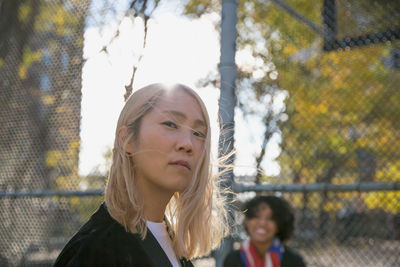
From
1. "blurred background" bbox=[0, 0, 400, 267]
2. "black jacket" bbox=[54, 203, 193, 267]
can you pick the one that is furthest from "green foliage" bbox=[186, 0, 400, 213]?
"black jacket" bbox=[54, 203, 193, 267]

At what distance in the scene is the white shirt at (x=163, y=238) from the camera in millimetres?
1458

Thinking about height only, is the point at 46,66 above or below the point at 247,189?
above

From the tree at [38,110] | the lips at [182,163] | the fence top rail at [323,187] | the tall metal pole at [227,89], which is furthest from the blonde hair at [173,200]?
the tree at [38,110]

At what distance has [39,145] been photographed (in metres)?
3.68

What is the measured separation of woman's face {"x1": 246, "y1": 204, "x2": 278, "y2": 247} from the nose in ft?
6.35

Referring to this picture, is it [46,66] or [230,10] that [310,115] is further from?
[46,66]

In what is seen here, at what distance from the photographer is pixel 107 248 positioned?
3.98ft

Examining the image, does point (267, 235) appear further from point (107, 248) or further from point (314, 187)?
point (107, 248)

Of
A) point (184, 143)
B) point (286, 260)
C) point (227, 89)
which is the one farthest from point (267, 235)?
point (184, 143)

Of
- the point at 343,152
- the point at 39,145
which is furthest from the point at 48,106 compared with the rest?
the point at 343,152

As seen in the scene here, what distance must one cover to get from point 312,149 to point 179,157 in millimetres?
1692

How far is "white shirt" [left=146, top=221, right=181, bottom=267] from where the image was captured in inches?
57.4

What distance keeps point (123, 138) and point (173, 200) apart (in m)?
0.44

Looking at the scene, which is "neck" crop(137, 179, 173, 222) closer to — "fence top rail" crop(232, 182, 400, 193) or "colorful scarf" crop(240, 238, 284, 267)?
"fence top rail" crop(232, 182, 400, 193)
